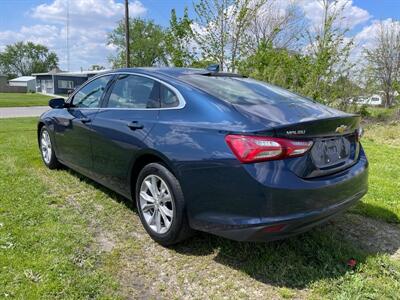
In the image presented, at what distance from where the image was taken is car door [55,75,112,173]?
4.43 m

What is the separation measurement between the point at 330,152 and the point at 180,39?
10883 mm

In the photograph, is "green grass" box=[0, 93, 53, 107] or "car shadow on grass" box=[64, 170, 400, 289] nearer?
"car shadow on grass" box=[64, 170, 400, 289]

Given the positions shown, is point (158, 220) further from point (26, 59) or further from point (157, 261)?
point (26, 59)

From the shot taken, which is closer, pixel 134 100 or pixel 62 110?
pixel 134 100

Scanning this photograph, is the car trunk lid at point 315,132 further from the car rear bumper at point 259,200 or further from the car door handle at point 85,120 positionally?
the car door handle at point 85,120

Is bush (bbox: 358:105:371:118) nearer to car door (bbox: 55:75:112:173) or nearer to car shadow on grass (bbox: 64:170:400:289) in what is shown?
car shadow on grass (bbox: 64:170:400:289)

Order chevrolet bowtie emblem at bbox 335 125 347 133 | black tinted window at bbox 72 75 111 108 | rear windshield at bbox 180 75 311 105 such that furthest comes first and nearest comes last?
1. black tinted window at bbox 72 75 111 108
2. rear windshield at bbox 180 75 311 105
3. chevrolet bowtie emblem at bbox 335 125 347 133

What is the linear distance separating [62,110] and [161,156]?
2.66 metres

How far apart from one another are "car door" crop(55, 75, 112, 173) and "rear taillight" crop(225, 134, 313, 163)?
2.25 meters

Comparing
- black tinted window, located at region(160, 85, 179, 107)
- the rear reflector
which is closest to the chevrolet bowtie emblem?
the rear reflector

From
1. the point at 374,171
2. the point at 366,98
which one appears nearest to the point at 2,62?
the point at 366,98

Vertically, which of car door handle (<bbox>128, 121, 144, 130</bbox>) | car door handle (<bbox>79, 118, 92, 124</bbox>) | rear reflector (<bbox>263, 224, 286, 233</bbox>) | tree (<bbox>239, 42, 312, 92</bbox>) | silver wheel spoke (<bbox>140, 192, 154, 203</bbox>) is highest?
tree (<bbox>239, 42, 312, 92</bbox>)

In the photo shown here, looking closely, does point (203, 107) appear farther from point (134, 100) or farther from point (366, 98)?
point (366, 98)

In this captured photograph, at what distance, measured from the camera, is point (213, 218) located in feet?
9.32
